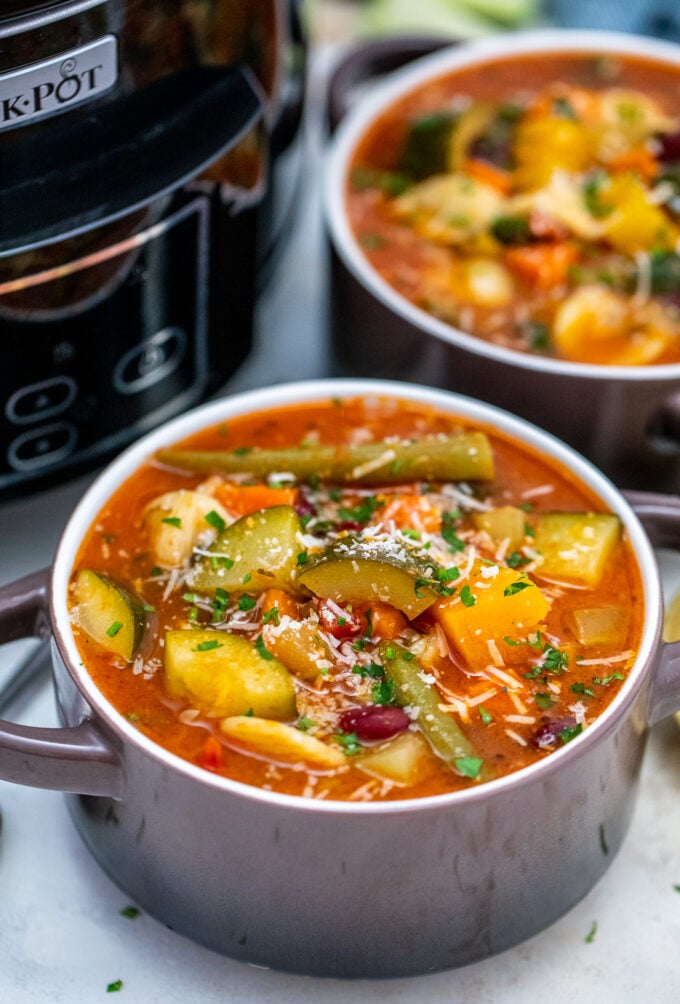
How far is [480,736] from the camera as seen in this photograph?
1090 mm

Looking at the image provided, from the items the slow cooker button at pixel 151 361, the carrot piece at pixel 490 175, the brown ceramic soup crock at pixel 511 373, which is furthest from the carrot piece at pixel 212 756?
the carrot piece at pixel 490 175

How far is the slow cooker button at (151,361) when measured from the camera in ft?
4.50

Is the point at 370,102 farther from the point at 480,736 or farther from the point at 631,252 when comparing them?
the point at 480,736

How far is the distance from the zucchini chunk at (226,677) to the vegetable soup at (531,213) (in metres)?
0.64

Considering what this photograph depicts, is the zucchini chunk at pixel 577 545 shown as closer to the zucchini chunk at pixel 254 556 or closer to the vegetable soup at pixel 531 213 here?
the zucchini chunk at pixel 254 556

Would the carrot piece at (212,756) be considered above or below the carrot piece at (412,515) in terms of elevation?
below

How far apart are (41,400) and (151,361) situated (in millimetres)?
134

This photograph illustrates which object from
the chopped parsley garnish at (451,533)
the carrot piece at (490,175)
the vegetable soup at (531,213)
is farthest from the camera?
the carrot piece at (490,175)

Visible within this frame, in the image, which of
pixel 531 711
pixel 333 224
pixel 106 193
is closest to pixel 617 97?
pixel 333 224

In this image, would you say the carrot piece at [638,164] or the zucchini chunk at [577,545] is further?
the carrot piece at [638,164]

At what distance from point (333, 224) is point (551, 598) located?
0.62m

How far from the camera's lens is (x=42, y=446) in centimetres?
135

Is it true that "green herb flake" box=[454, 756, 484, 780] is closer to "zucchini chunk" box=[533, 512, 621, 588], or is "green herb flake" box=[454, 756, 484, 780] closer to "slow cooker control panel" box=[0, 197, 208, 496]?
"zucchini chunk" box=[533, 512, 621, 588]

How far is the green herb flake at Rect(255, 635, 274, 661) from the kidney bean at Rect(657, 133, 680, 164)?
3.44 feet
